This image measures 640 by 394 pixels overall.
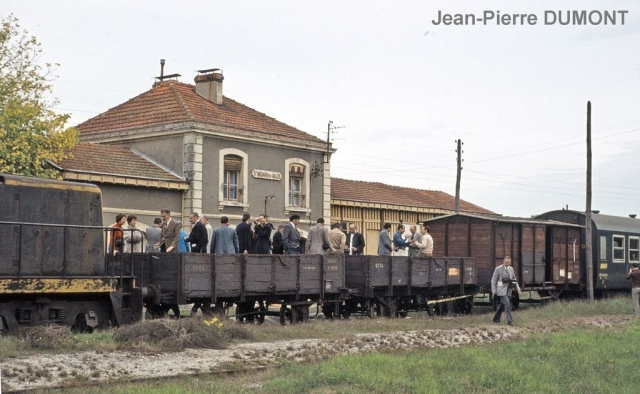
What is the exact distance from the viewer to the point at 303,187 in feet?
128

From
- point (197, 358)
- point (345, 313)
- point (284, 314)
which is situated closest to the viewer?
point (197, 358)

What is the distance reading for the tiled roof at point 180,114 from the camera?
35562 mm

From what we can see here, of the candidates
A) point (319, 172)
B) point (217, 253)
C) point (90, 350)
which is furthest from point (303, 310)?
point (319, 172)

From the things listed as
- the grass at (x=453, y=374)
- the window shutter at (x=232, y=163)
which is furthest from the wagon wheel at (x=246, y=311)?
the window shutter at (x=232, y=163)

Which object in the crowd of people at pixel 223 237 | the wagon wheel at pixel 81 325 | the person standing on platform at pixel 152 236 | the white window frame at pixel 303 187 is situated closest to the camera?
the wagon wheel at pixel 81 325

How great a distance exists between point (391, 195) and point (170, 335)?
106 feet

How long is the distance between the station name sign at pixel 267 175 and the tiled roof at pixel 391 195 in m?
4.15

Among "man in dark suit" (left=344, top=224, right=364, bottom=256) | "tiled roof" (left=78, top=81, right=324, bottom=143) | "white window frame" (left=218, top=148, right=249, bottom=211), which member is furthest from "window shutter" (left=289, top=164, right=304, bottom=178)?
"man in dark suit" (left=344, top=224, right=364, bottom=256)

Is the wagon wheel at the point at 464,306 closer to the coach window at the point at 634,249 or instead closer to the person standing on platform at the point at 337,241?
the person standing on platform at the point at 337,241

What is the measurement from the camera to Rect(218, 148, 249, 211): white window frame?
34906 mm

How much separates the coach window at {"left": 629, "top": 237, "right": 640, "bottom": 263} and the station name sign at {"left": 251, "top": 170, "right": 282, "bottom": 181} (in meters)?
14.3

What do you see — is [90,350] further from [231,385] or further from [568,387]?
[568,387]

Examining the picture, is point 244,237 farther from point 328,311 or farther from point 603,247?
point 603,247

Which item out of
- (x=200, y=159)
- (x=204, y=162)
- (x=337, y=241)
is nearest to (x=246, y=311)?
(x=337, y=241)
